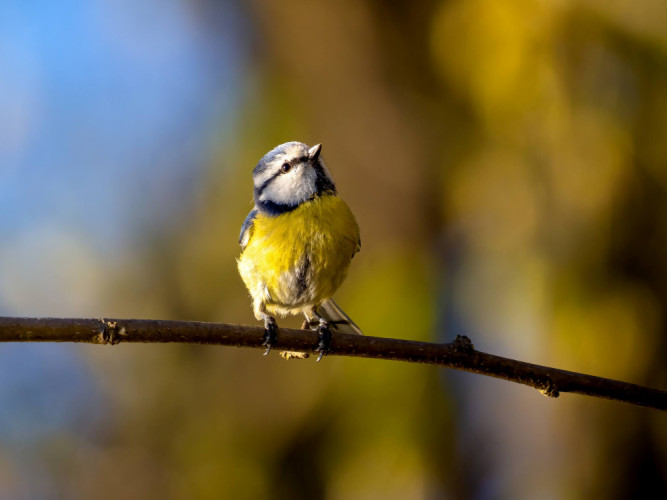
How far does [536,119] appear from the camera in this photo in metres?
3.71

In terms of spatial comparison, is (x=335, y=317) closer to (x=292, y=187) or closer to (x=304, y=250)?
(x=304, y=250)

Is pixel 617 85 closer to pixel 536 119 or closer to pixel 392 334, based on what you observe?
pixel 536 119

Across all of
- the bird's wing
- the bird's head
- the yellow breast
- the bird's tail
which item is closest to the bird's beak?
the bird's head

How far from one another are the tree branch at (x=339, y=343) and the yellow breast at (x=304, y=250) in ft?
1.26

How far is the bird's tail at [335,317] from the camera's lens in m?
2.29

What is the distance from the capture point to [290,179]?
1.94 m

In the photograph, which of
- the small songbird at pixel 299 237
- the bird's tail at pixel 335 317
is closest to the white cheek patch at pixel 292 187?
the small songbird at pixel 299 237

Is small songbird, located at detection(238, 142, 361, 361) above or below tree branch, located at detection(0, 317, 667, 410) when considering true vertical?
above

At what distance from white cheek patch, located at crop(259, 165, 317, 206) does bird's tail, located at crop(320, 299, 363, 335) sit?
470mm

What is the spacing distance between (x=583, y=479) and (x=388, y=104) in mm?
2263

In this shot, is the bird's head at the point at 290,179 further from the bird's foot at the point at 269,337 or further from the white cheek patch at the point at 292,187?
the bird's foot at the point at 269,337

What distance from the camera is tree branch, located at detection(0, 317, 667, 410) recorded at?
131 cm

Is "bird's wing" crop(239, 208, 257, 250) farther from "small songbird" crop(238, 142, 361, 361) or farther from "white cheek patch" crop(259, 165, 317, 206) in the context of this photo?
"white cheek patch" crop(259, 165, 317, 206)

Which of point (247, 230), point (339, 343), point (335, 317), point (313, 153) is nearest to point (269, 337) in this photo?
point (339, 343)
